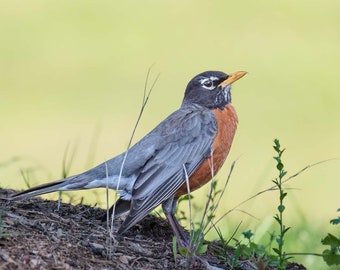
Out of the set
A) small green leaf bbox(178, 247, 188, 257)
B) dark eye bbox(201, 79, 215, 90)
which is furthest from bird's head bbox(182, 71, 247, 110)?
small green leaf bbox(178, 247, 188, 257)

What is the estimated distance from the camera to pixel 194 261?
527 centimetres

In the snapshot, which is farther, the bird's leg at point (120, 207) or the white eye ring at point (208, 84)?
the white eye ring at point (208, 84)

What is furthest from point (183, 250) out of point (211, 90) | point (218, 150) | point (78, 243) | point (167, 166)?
point (211, 90)

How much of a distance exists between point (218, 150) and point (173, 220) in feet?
2.19

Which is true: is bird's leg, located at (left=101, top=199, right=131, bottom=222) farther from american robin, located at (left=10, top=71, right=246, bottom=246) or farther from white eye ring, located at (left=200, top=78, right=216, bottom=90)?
white eye ring, located at (left=200, top=78, right=216, bottom=90)

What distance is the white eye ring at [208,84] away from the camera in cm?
725

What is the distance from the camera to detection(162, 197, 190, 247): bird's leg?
6.13 metres

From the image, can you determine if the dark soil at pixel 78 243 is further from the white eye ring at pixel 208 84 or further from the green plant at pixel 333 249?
the white eye ring at pixel 208 84

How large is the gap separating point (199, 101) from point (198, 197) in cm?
278

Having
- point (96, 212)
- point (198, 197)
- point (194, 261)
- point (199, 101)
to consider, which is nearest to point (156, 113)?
point (198, 197)

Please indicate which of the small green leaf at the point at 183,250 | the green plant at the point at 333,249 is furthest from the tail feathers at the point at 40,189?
the green plant at the point at 333,249

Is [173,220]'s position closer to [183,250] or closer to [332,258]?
[183,250]

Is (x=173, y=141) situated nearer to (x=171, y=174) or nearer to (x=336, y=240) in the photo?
(x=171, y=174)

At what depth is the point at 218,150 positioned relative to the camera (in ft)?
21.9
